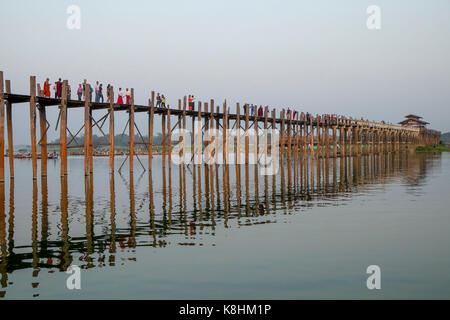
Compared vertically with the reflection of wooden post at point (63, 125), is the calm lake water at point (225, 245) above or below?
below

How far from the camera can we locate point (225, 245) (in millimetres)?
10258

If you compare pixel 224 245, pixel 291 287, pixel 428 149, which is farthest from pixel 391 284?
pixel 428 149

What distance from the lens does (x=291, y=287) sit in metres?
7.48

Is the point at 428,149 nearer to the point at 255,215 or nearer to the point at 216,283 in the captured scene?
the point at 255,215

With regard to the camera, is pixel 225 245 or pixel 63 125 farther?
pixel 63 125

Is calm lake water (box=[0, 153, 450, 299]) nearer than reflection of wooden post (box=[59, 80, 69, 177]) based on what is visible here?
Yes

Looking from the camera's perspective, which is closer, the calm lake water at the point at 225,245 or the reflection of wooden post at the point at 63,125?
the calm lake water at the point at 225,245

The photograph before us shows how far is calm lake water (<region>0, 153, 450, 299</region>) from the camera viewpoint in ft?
24.5

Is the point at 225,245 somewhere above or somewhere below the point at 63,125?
below

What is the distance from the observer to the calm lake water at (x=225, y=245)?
7.48 meters
